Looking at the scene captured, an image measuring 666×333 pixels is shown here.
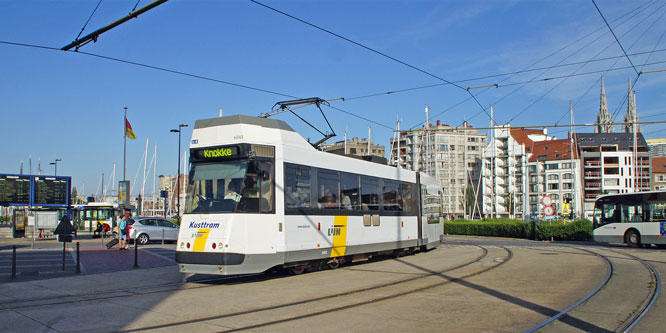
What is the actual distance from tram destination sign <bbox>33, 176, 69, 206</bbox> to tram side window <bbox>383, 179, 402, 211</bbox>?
25.2 metres

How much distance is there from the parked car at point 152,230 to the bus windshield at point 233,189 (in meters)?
17.6

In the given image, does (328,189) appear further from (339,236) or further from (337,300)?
(337,300)

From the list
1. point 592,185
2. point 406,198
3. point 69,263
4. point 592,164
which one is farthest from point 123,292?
point 592,164

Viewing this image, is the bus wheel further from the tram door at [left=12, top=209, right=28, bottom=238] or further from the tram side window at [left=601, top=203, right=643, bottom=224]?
the tram door at [left=12, top=209, right=28, bottom=238]

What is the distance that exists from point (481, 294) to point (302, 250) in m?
4.73

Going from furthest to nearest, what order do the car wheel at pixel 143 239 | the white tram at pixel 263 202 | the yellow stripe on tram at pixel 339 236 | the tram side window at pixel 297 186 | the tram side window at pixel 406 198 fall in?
the car wheel at pixel 143 239 < the tram side window at pixel 406 198 < the yellow stripe on tram at pixel 339 236 < the tram side window at pixel 297 186 < the white tram at pixel 263 202

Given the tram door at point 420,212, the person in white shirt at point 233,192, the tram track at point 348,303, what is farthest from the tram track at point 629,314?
the tram door at point 420,212

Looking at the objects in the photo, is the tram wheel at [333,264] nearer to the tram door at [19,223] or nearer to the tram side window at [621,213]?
the tram side window at [621,213]

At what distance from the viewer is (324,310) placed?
9250mm

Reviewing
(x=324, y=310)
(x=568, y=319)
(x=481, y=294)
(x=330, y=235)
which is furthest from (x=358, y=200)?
(x=568, y=319)

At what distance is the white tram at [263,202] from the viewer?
1218 centimetres

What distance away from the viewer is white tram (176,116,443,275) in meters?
12.2

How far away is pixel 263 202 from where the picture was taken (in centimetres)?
1261

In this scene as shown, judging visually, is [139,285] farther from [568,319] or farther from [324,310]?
[568,319]
